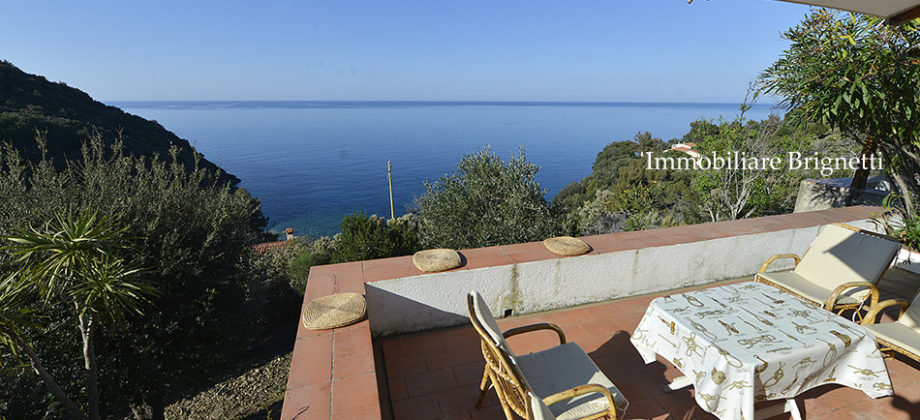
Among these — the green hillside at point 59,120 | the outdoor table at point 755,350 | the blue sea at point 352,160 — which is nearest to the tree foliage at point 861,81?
the outdoor table at point 755,350

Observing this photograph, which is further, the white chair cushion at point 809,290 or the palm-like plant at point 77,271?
the white chair cushion at point 809,290

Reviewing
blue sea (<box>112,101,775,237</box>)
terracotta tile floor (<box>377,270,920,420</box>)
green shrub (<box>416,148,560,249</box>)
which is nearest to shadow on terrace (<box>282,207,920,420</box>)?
terracotta tile floor (<box>377,270,920,420</box>)

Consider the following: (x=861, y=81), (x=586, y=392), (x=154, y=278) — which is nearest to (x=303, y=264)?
(x=154, y=278)

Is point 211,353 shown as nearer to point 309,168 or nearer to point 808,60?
point 808,60

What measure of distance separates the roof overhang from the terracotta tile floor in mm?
2447

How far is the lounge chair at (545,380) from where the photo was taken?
191cm

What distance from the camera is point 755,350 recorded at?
7.20ft

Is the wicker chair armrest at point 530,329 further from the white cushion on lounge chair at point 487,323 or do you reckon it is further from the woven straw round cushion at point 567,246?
the woven straw round cushion at point 567,246

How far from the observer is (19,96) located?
26672 millimetres

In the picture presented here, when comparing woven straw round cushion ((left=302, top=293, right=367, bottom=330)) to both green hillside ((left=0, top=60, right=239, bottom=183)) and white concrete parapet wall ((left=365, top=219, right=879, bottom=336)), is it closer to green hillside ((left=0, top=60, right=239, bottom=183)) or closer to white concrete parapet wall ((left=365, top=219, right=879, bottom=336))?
white concrete parapet wall ((left=365, top=219, right=879, bottom=336))

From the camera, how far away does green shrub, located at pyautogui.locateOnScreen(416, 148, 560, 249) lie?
26.8ft

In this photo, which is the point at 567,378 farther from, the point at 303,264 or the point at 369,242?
the point at 303,264

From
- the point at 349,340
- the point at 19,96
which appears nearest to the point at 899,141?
the point at 349,340

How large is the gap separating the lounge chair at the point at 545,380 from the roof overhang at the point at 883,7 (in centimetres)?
206
